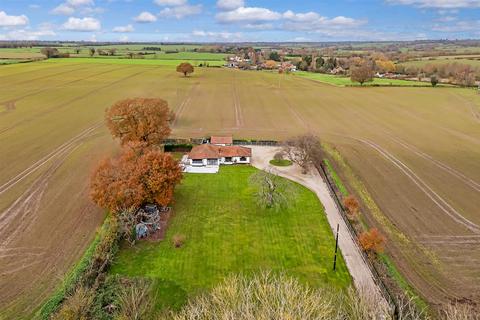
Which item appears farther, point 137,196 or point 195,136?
point 195,136

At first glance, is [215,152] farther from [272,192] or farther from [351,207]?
[351,207]

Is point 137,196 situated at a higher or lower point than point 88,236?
higher

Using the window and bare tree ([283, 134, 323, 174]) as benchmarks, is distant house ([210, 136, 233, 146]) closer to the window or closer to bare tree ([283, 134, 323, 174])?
the window

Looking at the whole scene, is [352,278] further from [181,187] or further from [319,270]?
[181,187]

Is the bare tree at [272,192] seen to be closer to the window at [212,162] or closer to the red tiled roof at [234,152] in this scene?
the red tiled roof at [234,152]

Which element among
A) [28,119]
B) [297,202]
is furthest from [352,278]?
[28,119]

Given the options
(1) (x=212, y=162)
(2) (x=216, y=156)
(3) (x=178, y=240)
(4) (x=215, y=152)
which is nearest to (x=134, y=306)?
(3) (x=178, y=240)
